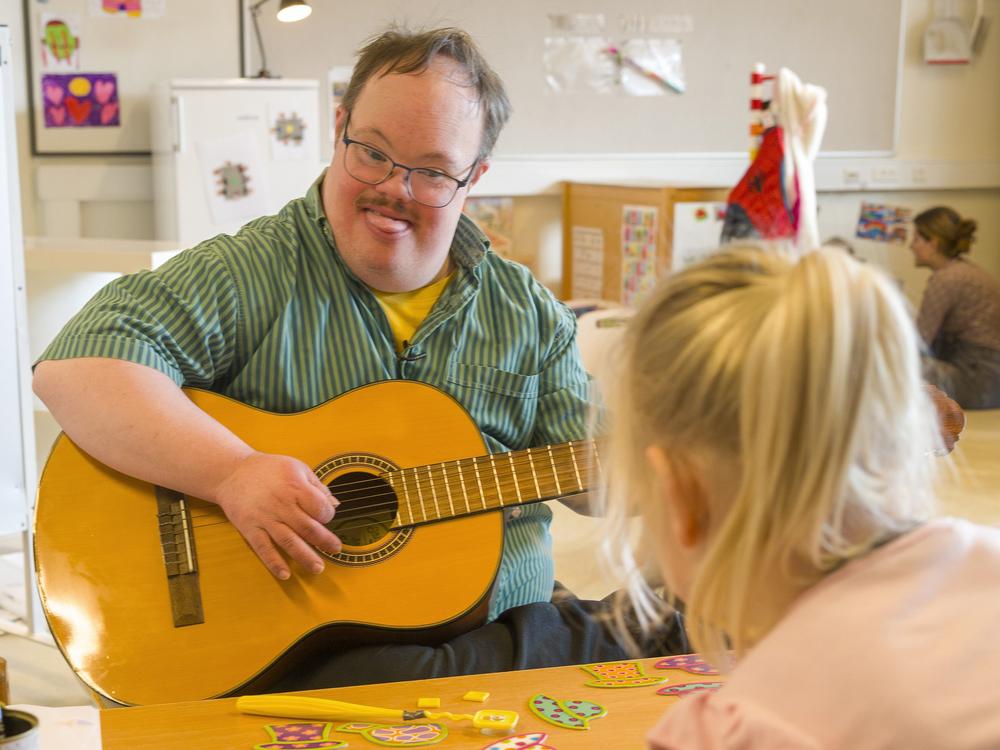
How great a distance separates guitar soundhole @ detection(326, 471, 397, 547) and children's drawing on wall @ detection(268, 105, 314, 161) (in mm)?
2775

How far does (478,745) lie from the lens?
3.12ft

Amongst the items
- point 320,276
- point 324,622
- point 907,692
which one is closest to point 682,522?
point 907,692

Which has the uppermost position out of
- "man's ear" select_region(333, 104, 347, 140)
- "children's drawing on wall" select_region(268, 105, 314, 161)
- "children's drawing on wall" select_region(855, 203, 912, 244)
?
"children's drawing on wall" select_region(268, 105, 314, 161)

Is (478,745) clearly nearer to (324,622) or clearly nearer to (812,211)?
(324,622)

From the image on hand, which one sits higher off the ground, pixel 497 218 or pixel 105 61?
pixel 105 61

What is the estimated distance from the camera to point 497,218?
495 centimetres

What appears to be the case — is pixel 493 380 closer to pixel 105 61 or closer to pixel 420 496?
pixel 420 496

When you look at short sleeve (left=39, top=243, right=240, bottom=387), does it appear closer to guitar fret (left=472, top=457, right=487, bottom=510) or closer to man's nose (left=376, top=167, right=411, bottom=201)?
man's nose (left=376, top=167, right=411, bottom=201)

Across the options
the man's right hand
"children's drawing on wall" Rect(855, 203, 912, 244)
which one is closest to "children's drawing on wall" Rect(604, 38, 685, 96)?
"children's drawing on wall" Rect(855, 203, 912, 244)

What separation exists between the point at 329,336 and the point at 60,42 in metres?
3.15

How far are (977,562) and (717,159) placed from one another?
4.66 m

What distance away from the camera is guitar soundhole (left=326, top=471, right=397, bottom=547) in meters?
1.40

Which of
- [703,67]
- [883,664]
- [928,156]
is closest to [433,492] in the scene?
[883,664]

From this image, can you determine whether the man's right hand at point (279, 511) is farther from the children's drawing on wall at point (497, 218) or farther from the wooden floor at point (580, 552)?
the children's drawing on wall at point (497, 218)
